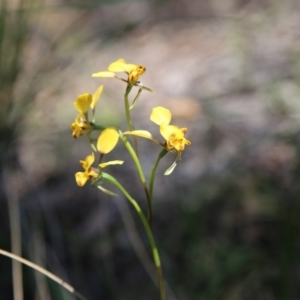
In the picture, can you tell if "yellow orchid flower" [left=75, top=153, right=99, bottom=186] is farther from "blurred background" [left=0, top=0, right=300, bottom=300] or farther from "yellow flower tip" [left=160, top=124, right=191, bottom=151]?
"blurred background" [left=0, top=0, right=300, bottom=300]

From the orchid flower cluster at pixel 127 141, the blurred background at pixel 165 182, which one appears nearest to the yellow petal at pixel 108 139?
the orchid flower cluster at pixel 127 141

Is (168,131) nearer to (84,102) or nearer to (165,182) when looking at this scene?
(84,102)

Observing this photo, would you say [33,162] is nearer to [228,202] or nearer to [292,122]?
[228,202]

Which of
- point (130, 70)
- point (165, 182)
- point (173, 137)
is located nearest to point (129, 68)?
point (130, 70)

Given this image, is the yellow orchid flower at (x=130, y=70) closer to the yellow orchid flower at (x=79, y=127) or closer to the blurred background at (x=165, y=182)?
the yellow orchid flower at (x=79, y=127)

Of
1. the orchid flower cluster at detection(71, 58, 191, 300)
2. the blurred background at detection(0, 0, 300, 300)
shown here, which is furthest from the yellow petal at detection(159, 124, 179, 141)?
the blurred background at detection(0, 0, 300, 300)

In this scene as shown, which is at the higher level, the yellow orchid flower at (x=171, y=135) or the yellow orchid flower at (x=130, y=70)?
the yellow orchid flower at (x=130, y=70)

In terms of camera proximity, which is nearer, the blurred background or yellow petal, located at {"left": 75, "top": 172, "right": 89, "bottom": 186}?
yellow petal, located at {"left": 75, "top": 172, "right": 89, "bottom": 186}
